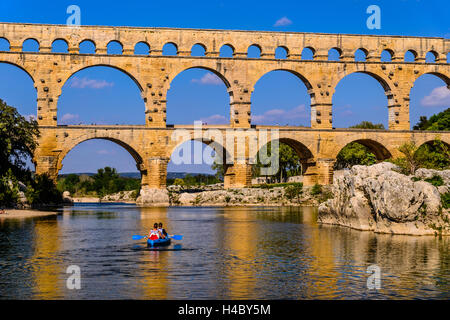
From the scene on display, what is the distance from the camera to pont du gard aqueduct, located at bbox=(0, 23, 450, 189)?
4925 cm

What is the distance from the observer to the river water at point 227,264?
40.9 ft

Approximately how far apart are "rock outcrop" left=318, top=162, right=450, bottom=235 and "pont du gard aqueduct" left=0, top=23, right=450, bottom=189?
89.4 ft

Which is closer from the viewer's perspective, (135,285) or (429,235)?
(135,285)

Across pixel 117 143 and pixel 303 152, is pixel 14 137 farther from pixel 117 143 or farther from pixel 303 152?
pixel 303 152

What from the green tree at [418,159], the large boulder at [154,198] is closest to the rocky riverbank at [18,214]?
the large boulder at [154,198]

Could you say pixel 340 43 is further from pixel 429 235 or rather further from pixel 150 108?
pixel 429 235

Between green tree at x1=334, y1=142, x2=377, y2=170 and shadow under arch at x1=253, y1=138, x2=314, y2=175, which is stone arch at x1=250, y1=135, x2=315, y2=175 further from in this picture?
green tree at x1=334, y1=142, x2=377, y2=170

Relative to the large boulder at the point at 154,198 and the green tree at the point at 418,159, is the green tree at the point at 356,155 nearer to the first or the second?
the green tree at the point at 418,159

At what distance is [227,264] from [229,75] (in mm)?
37644

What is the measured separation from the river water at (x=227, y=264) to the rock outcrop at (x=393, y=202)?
81 cm
